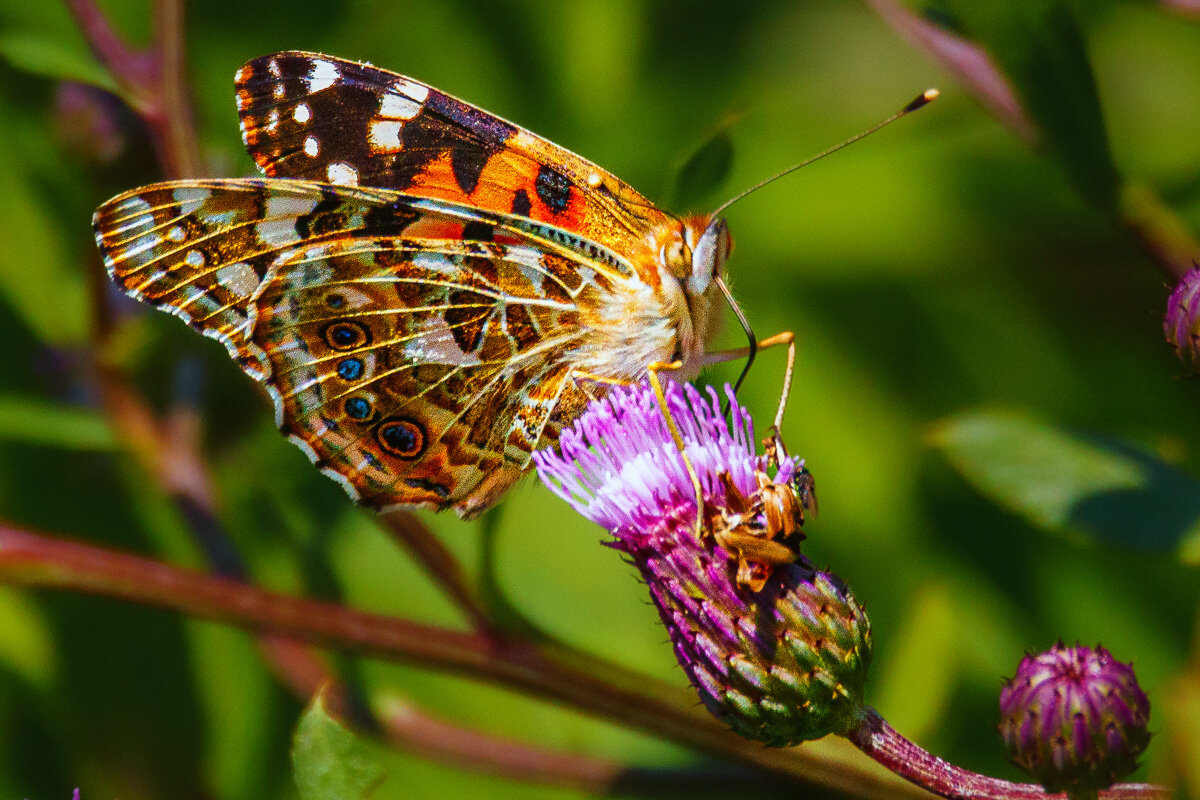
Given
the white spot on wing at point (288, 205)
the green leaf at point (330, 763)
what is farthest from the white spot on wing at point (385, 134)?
the green leaf at point (330, 763)

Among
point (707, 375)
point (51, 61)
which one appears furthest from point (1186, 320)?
point (51, 61)

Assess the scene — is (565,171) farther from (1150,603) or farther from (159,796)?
(159,796)

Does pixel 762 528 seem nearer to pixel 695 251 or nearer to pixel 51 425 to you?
pixel 695 251

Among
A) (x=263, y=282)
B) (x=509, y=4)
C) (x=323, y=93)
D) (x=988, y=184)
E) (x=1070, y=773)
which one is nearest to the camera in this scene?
A: (x=1070, y=773)

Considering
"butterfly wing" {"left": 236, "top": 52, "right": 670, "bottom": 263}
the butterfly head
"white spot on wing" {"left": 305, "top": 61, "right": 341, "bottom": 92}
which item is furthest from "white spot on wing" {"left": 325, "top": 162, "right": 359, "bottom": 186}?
the butterfly head

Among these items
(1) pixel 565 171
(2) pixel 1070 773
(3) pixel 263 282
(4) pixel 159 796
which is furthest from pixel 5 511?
(2) pixel 1070 773
